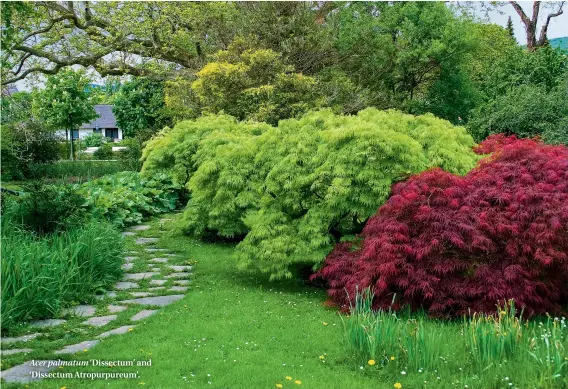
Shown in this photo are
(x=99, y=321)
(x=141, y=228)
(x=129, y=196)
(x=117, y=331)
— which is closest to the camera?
(x=117, y=331)

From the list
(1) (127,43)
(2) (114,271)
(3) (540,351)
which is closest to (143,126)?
(1) (127,43)

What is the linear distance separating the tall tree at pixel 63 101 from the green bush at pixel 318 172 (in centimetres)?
1712

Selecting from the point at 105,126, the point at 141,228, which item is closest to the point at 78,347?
the point at 141,228

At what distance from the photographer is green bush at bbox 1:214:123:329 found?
509cm

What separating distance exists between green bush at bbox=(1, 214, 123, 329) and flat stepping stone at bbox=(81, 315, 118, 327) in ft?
1.18

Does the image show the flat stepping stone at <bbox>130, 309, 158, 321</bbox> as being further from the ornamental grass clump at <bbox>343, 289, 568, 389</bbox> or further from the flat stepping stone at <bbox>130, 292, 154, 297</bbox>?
the ornamental grass clump at <bbox>343, 289, 568, 389</bbox>

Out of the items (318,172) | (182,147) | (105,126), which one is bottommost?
(318,172)

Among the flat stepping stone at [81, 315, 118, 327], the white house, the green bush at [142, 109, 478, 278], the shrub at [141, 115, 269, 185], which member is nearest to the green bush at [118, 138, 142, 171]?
the shrub at [141, 115, 269, 185]

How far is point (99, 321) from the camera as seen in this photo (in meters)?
5.27

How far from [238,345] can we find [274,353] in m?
0.34

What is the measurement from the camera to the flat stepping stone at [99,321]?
17.0 ft

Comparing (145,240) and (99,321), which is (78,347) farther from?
(145,240)

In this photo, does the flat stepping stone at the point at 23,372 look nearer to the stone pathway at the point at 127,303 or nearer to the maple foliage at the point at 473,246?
the stone pathway at the point at 127,303

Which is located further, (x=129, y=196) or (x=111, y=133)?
(x=111, y=133)
